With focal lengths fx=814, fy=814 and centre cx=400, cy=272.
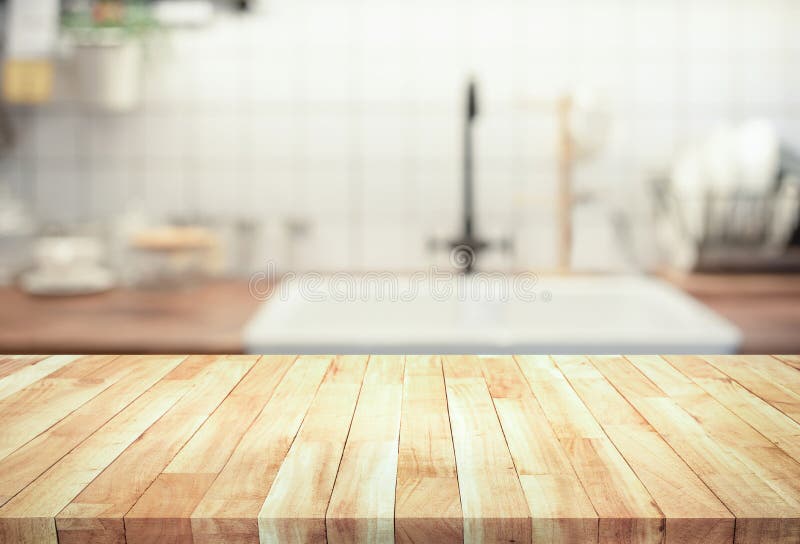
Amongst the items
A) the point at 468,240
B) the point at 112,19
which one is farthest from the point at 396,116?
the point at 112,19

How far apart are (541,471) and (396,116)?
1.35 m

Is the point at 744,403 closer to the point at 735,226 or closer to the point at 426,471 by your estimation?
the point at 426,471

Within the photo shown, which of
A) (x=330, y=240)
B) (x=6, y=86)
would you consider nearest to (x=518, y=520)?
(x=330, y=240)

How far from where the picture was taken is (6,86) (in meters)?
1.85

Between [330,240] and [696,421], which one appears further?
[330,240]

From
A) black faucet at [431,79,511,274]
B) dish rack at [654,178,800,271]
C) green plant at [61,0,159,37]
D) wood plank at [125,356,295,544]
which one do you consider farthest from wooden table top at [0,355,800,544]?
green plant at [61,0,159,37]

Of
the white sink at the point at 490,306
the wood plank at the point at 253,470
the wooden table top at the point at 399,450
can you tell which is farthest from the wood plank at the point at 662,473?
A: the white sink at the point at 490,306

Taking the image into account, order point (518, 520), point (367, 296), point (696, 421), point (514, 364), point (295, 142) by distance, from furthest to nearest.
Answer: point (295, 142), point (367, 296), point (514, 364), point (696, 421), point (518, 520)

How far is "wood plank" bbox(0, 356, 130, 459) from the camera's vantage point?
0.86m

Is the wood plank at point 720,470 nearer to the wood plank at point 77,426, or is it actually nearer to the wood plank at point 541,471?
the wood plank at point 541,471

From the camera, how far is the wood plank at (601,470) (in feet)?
2.16

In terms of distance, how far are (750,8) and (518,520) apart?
1.69 meters

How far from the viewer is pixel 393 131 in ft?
6.47

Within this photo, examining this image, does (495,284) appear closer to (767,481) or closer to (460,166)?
(460,166)
